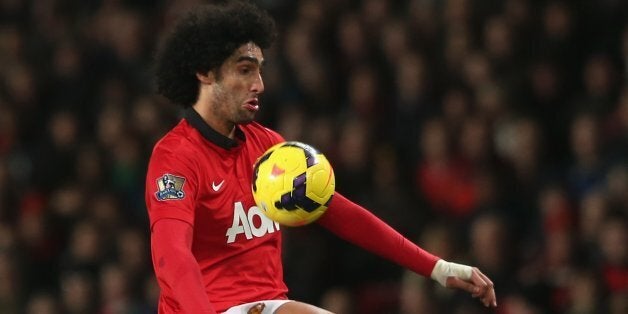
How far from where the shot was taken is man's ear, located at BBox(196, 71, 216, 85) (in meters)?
5.99

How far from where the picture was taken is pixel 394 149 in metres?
10.6

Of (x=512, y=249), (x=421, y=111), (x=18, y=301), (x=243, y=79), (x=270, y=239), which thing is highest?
(x=243, y=79)

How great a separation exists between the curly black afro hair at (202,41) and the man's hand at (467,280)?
1336 millimetres

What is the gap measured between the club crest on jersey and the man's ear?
1.94ft

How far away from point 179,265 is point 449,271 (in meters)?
1.40

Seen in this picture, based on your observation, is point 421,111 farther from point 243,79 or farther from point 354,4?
point 243,79

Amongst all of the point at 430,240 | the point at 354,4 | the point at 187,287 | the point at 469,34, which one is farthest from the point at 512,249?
the point at 187,287

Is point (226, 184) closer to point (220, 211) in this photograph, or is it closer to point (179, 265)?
point (220, 211)

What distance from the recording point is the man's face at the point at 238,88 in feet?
19.4

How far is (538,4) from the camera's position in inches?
425

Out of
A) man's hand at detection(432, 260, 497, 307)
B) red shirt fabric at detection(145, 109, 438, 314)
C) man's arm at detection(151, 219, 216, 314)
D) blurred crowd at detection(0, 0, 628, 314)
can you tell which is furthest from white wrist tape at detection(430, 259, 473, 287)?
blurred crowd at detection(0, 0, 628, 314)

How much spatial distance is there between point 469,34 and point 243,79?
203 inches

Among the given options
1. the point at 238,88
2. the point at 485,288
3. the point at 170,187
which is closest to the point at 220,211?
the point at 170,187

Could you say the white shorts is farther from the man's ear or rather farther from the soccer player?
the man's ear
